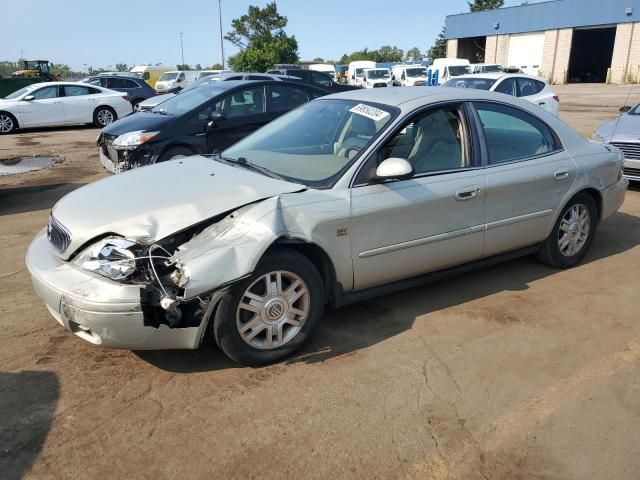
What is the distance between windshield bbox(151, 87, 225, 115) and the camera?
8.26 m

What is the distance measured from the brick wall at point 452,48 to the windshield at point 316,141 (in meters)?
56.2

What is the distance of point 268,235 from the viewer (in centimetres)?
311

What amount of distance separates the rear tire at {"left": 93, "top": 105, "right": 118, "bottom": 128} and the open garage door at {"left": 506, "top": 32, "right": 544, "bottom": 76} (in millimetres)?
40350

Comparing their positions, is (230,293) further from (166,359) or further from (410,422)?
(410,422)

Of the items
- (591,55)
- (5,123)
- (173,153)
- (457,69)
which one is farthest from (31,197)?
(591,55)

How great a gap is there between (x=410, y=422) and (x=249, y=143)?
101 inches

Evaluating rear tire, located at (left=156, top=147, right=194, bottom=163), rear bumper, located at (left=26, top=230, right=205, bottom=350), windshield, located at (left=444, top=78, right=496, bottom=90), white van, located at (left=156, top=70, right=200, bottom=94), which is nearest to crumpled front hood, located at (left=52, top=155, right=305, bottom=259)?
rear bumper, located at (left=26, top=230, right=205, bottom=350)

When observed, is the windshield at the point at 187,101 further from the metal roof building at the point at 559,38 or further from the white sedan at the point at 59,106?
the metal roof building at the point at 559,38

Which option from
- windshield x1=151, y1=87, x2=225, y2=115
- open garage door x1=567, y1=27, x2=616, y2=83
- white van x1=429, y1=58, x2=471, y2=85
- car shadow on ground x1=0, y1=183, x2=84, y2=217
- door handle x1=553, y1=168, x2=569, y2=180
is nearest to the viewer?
door handle x1=553, y1=168, x2=569, y2=180

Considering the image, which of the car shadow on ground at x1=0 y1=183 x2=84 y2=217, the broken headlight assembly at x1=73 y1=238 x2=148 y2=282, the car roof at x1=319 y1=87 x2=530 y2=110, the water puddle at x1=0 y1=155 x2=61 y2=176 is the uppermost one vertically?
the car roof at x1=319 y1=87 x2=530 y2=110

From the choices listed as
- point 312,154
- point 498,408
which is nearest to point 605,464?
point 498,408

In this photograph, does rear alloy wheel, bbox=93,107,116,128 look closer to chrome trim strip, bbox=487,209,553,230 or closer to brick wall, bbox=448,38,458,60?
chrome trim strip, bbox=487,209,553,230

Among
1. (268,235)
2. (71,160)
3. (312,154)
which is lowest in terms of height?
(71,160)

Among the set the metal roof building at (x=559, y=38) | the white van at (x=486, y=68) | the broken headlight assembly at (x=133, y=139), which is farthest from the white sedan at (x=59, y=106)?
the metal roof building at (x=559, y=38)
